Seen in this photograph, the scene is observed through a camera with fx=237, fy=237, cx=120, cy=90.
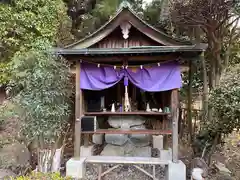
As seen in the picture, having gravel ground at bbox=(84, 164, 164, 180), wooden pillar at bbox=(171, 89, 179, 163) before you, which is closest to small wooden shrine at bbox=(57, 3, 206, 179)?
wooden pillar at bbox=(171, 89, 179, 163)

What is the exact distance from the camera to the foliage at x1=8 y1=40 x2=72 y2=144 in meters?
6.03

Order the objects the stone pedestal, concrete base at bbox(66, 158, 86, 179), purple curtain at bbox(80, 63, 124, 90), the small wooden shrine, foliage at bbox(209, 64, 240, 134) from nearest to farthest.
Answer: foliage at bbox(209, 64, 240, 134) < concrete base at bbox(66, 158, 86, 179) < the small wooden shrine < purple curtain at bbox(80, 63, 124, 90) < the stone pedestal

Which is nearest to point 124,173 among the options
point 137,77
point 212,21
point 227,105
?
point 137,77

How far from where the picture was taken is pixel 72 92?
6996 millimetres

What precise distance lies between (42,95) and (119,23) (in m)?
2.70

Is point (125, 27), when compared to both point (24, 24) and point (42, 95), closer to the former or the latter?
point (42, 95)

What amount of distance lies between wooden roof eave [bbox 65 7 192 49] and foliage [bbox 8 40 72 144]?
77 centimetres

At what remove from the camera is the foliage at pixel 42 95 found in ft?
19.8

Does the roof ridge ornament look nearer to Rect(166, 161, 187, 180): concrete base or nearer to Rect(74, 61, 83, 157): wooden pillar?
Rect(74, 61, 83, 157): wooden pillar

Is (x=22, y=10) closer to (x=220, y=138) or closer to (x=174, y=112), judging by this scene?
(x=174, y=112)

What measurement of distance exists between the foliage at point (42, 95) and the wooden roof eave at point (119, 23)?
2.51 feet

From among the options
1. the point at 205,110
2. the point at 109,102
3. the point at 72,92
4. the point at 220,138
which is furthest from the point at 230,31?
the point at 72,92

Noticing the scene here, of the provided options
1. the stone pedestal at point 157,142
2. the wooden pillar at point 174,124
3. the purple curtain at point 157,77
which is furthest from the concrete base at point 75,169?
the stone pedestal at point 157,142

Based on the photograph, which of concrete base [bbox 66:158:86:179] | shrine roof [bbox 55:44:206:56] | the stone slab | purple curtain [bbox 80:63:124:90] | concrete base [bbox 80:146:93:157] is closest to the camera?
shrine roof [bbox 55:44:206:56]
